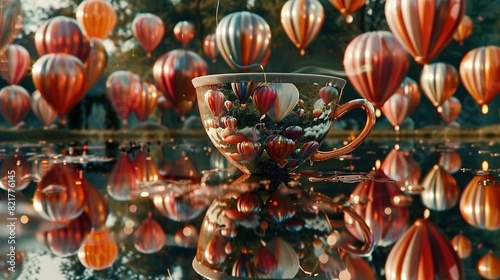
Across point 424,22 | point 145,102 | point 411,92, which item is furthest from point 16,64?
point 411,92

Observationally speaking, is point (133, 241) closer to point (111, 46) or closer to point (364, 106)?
point (364, 106)

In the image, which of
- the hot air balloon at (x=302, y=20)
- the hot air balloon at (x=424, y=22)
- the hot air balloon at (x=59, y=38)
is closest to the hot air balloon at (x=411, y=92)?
the hot air balloon at (x=302, y=20)

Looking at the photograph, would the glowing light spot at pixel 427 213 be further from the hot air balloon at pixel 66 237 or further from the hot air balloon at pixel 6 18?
the hot air balloon at pixel 6 18

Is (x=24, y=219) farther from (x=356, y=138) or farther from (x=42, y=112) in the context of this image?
(x=42, y=112)

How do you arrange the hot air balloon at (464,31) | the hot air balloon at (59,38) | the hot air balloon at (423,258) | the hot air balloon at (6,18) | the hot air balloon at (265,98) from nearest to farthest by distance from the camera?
the hot air balloon at (423,258)
the hot air balloon at (265,98)
the hot air balloon at (6,18)
the hot air balloon at (59,38)
the hot air balloon at (464,31)

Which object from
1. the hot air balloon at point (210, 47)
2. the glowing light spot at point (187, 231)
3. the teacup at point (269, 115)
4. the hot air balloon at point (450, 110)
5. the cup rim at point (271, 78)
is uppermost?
the hot air balloon at point (210, 47)

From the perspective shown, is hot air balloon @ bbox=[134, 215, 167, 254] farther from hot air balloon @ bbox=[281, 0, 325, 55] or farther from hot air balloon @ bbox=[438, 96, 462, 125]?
hot air balloon @ bbox=[438, 96, 462, 125]

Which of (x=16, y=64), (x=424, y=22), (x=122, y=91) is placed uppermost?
(x=424, y=22)

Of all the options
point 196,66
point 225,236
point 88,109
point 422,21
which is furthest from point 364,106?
point 88,109
